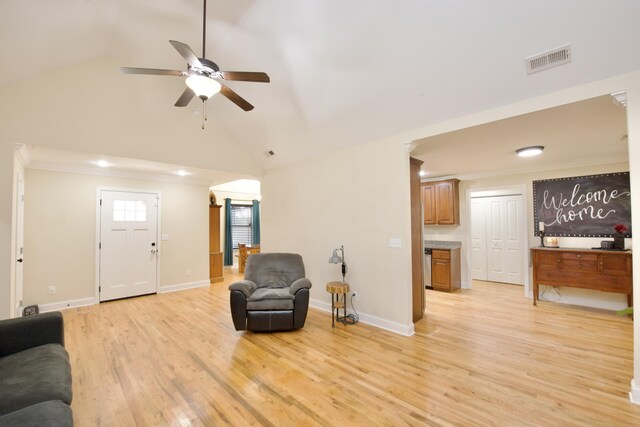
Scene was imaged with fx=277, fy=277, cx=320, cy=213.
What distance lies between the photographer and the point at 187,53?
199cm

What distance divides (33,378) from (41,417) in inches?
22.9

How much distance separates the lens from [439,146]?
3.68m

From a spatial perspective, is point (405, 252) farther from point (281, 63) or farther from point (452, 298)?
point (281, 63)

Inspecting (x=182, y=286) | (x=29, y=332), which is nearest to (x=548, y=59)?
(x=29, y=332)

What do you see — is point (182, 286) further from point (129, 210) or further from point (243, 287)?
point (243, 287)

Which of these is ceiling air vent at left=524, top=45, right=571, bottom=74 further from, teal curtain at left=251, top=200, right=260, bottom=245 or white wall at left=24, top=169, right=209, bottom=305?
teal curtain at left=251, top=200, right=260, bottom=245

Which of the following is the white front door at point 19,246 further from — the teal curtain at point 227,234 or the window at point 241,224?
the window at point 241,224

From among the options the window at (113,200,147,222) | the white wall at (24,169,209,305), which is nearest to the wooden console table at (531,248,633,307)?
the white wall at (24,169,209,305)

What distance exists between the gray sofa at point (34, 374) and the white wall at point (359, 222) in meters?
3.05

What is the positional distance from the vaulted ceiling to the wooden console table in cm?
Result: 309

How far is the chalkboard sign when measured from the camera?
4.23 meters

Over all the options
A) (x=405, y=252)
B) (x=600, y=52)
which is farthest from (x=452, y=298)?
(x=600, y=52)

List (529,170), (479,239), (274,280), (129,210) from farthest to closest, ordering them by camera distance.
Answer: (479,239), (129,210), (529,170), (274,280)

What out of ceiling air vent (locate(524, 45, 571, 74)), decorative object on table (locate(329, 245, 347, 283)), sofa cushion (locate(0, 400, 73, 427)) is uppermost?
ceiling air vent (locate(524, 45, 571, 74))
